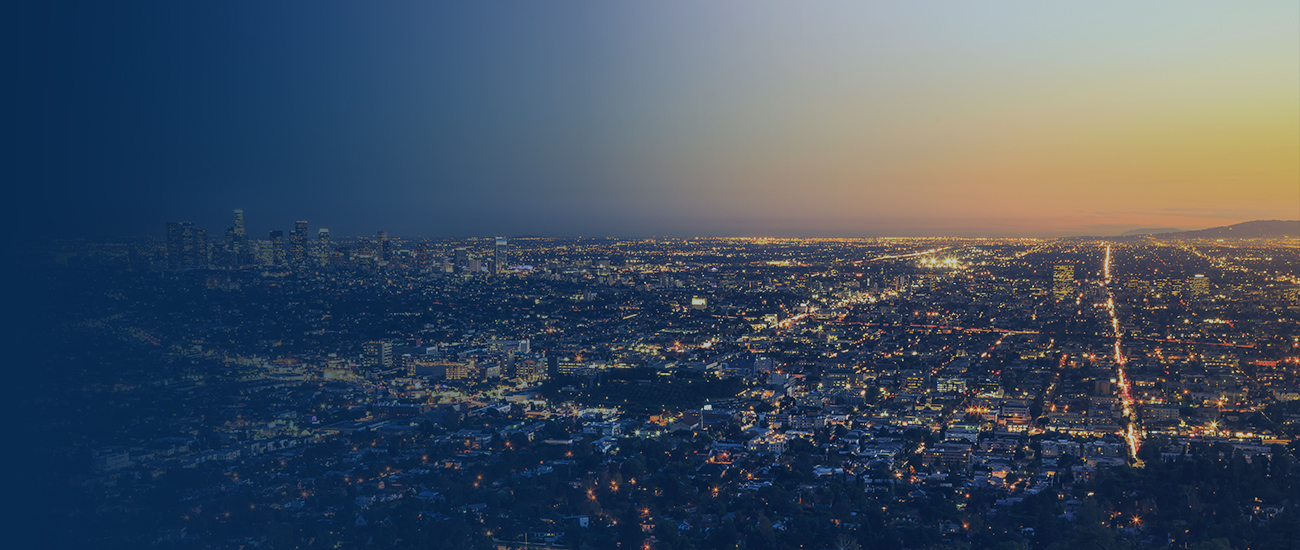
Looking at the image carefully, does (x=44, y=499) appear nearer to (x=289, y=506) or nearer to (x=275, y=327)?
(x=289, y=506)

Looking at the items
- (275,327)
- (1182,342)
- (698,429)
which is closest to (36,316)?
(698,429)

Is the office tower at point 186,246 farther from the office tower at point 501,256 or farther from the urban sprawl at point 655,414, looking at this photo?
the office tower at point 501,256

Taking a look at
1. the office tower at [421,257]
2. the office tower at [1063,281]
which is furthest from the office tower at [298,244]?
the office tower at [1063,281]

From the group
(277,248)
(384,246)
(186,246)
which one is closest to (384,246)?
(384,246)

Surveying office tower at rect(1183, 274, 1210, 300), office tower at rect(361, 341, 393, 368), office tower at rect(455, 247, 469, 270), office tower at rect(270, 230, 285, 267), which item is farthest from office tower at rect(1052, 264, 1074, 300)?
office tower at rect(270, 230, 285, 267)

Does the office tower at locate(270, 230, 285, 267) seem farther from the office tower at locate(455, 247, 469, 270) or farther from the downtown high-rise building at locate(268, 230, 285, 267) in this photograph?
the office tower at locate(455, 247, 469, 270)

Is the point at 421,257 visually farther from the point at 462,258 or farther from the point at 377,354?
the point at 377,354
